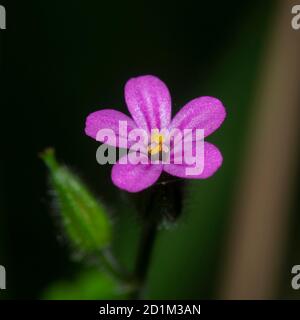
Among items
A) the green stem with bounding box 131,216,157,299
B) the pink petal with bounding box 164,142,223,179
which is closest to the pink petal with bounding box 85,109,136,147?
the pink petal with bounding box 164,142,223,179

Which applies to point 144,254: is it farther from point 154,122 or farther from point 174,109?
point 174,109

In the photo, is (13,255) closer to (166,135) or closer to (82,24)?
(82,24)

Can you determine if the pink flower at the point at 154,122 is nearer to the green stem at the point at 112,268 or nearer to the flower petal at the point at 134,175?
the flower petal at the point at 134,175

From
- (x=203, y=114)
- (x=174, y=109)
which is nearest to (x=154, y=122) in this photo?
(x=203, y=114)

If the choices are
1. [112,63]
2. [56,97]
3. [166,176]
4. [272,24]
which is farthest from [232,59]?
[166,176]

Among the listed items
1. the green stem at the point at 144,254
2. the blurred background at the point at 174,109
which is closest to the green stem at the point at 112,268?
the green stem at the point at 144,254

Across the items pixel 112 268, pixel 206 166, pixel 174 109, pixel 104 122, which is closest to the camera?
pixel 206 166
